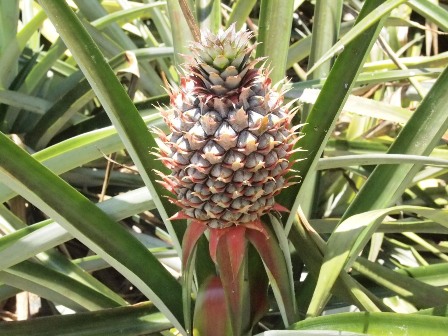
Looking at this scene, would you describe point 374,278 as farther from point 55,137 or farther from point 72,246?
point 55,137

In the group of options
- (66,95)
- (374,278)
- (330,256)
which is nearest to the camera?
(330,256)

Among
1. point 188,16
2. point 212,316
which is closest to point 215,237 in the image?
point 212,316

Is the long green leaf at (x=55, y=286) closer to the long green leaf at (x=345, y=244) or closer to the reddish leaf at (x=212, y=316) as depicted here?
the reddish leaf at (x=212, y=316)

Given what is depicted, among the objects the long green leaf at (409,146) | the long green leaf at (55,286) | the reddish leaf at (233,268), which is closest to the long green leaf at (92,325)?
the long green leaf at (55,286)

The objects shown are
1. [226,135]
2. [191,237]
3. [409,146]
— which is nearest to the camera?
[226,135]

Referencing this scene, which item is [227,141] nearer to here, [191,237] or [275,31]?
[191,237]

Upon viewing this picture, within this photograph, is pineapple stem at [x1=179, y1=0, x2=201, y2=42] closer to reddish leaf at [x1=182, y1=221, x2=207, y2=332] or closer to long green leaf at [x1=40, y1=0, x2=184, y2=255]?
long green leaf at [x1=40, y1=0, x2=184, y2=255]

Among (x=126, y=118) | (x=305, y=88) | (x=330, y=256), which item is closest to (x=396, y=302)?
(x=330, y=256)

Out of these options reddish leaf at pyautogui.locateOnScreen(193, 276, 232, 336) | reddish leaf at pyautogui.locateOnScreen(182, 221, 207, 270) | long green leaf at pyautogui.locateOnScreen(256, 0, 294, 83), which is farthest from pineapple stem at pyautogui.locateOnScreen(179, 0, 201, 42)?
reddish leaf at pyautogui.locateOnScreen(193, 276, 232, 336)
